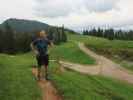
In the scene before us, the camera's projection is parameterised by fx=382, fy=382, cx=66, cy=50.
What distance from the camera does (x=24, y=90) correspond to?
1622 cm

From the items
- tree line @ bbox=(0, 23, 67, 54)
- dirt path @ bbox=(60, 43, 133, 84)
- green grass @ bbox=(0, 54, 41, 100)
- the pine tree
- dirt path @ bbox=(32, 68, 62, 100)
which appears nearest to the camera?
green grass @ bbox=(0, 54, 41, 100)

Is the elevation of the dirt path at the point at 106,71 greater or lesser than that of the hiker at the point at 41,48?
lesser

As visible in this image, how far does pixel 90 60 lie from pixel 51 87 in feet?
145

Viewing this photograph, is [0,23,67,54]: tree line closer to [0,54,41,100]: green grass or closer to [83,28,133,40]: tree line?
[83,28,133,40]: tree line

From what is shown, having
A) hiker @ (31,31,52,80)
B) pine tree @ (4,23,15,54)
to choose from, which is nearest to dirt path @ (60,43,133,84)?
hiker @ (31,31,52,80)

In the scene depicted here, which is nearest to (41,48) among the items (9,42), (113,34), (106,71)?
(106,71)

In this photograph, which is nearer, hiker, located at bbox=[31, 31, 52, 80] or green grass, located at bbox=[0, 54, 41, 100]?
green grass, located at bbox=[0, 54, 41, 100]

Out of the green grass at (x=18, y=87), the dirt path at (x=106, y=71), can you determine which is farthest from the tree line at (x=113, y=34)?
the green grass at (x=18, y=87)

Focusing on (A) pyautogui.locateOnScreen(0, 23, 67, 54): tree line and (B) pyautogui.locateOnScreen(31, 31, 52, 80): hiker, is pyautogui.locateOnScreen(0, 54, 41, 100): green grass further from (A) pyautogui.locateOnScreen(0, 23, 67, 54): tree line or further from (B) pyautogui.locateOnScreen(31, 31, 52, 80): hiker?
(A) pyautogui.locateOnScreen(0, 23, 67, 54): tree line

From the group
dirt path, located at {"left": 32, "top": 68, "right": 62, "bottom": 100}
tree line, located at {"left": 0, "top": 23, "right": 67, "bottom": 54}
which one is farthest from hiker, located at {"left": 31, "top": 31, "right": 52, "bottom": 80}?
tree line, located at {"left": 0, "top": 23, "right": 67, "bottom": 54}

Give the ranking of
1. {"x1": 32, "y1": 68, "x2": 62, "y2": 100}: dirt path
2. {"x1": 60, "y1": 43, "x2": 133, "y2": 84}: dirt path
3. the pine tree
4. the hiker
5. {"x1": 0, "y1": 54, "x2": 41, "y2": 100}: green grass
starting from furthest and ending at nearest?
the pine tree → {"x1": 60, "y1": 43, "x2": 133, "y2": 84}: dirt path → the hiker → {"x1": 32, "y1": 68, "x2": 62, "y2": 100}: dirt path → {"x1": 0, "y1": 54, "x2": 41, "y2": 100}: green grass

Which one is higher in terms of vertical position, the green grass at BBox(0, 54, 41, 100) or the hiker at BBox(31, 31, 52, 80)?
the hiker at BBox(31, 31, 52, 80)

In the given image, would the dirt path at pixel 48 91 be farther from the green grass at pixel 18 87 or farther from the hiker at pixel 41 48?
the hiker at pixel 41 48

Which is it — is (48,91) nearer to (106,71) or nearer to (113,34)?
(106,71)
